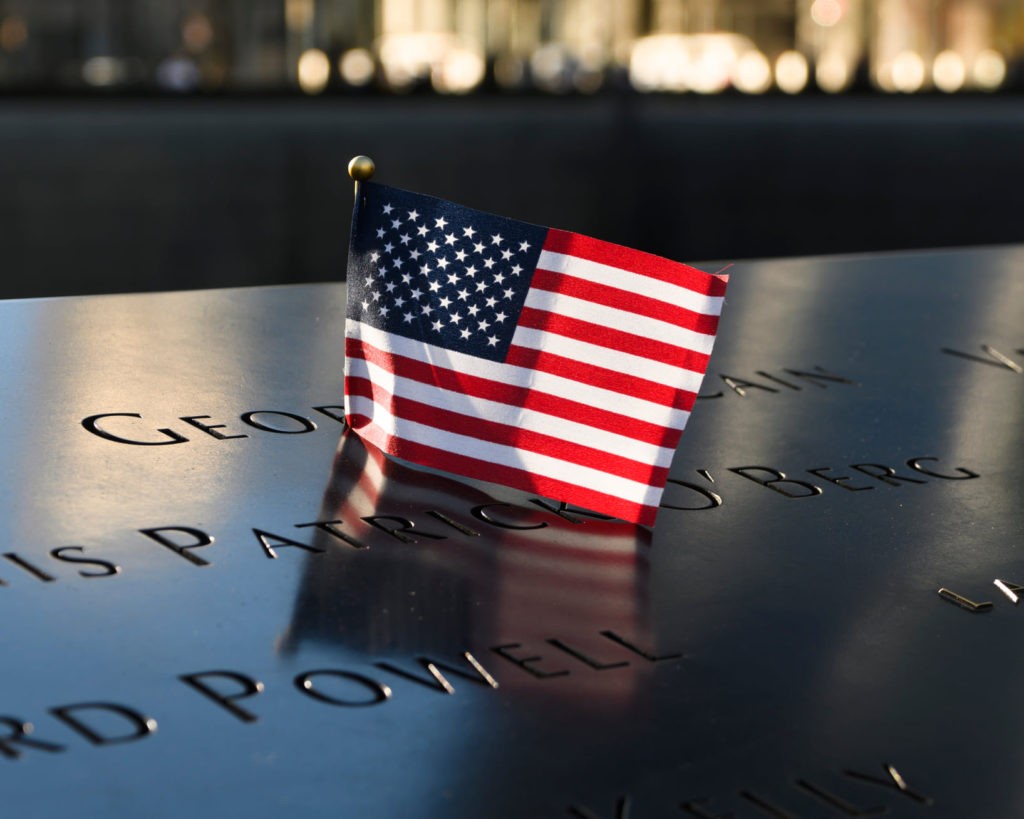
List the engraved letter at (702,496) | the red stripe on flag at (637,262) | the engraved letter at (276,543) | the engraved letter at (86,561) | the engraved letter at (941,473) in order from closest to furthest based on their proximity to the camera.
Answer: the engraved letter at (86,561), the engraved letter at (276,543), the red stripe on flag at (637,262), the engraved letter at (702,496), the engraved letter at (941,473)

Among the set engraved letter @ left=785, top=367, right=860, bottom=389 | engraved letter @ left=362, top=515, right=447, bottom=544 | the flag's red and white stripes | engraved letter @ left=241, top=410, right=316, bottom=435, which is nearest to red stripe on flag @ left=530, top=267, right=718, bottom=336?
the flag's red and white stripes

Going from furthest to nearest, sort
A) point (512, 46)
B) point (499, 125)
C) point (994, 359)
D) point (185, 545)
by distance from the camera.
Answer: point (512, 46)
point (499, 125)
point (994, 359)
point (185, 545)

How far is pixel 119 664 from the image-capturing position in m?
1.46

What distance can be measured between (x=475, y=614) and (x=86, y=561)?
1.41 ft

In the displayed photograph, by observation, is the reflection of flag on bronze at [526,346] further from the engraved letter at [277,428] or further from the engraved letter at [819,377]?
the engraved letter at [819,377]

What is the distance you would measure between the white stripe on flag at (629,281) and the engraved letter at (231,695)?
792 mm

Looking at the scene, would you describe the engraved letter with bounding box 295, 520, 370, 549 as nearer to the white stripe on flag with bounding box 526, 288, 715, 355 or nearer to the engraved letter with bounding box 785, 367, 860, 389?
the white stripe on flag with bounding box 526, 288, 715, 355

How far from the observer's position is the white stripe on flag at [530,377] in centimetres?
199

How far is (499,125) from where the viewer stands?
25.1 feet

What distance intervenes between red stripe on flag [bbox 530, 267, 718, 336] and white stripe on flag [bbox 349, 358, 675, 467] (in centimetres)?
14

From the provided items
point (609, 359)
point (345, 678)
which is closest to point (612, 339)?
point (609, 359)

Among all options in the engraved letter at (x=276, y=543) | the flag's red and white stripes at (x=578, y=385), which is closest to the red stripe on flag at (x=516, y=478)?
the flag's red and white stripes at (x=578, y=385)

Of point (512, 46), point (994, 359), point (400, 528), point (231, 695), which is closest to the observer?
point (231, 695)

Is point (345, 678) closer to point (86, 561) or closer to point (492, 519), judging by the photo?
point (86, 561)
